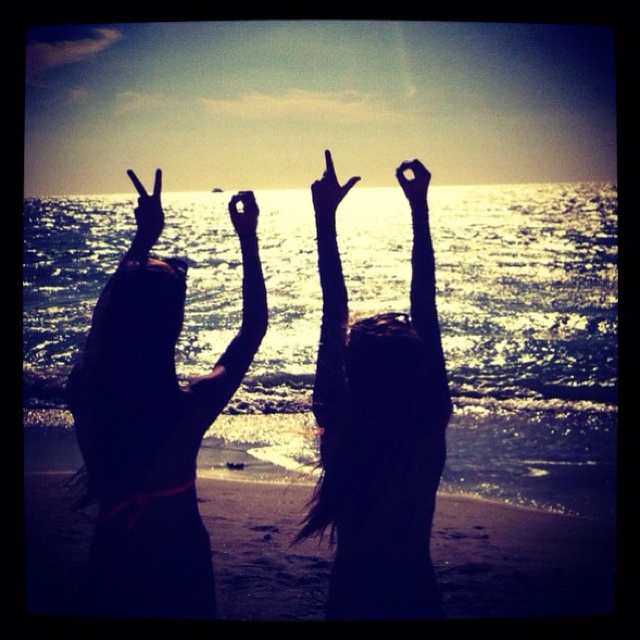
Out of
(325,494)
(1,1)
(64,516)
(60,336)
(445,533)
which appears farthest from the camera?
(60,336)

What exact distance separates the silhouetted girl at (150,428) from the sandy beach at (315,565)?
0.56 ft

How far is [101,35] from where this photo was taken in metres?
2.25

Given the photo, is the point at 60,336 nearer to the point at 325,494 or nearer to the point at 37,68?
the point at 37,68

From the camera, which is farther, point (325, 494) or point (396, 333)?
point (325, 494)

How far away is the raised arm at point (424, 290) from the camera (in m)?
2.01

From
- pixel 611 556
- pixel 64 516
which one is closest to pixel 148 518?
pixel 64 516

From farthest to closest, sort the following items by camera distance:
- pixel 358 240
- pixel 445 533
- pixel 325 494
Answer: pixel 358 240, pixel 445 533, pixel 325 494

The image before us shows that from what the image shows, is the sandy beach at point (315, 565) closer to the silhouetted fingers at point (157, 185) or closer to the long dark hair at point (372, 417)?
the long dark hair at point (372, 417)

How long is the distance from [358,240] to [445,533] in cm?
217

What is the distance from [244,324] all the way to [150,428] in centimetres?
40

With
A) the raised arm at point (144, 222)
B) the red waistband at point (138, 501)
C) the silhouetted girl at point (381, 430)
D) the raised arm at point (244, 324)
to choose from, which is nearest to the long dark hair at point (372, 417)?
the silhouetted girl at point (381, 430)

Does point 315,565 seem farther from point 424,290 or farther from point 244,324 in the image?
point 424,290

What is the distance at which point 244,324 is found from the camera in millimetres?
2109

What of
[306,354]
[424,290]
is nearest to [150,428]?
[424,290]
